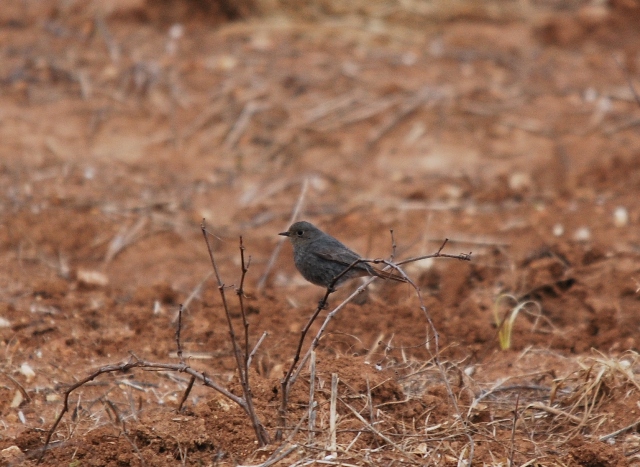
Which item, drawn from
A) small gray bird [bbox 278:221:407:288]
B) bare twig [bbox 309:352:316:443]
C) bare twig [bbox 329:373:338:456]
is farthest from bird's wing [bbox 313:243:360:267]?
bare twig [bbox 309:352:316:443]

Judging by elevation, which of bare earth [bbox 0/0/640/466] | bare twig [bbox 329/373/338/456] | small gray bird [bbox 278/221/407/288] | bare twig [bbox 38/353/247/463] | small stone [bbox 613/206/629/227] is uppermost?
bare twig [bbox 38/353/247/463]

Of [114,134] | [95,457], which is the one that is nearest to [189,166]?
[114,134]

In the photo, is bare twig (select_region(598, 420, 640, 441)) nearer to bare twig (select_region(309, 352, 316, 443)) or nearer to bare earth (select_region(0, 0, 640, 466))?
bare earth (select_region(0, 0, 640, 466))

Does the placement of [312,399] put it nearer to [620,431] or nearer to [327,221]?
[620,431]

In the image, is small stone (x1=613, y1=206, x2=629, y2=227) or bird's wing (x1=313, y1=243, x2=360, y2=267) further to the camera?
small stone (x1=613, y1=206, x2=629, y2=227)

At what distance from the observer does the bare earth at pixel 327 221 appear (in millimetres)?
4621

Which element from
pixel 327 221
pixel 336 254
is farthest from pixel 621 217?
pixel 336 254

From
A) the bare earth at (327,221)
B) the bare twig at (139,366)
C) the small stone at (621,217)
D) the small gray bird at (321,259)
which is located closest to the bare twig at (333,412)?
the bare earth at (327,221)

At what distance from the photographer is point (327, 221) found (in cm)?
818

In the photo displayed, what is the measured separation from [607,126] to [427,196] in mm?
2196

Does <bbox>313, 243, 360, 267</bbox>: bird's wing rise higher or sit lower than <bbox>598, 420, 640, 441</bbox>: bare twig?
higher

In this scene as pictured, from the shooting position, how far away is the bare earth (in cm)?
462

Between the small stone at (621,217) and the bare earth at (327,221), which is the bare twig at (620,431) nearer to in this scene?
the bare earth at (327,221)

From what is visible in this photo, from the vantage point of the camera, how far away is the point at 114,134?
9242mm
